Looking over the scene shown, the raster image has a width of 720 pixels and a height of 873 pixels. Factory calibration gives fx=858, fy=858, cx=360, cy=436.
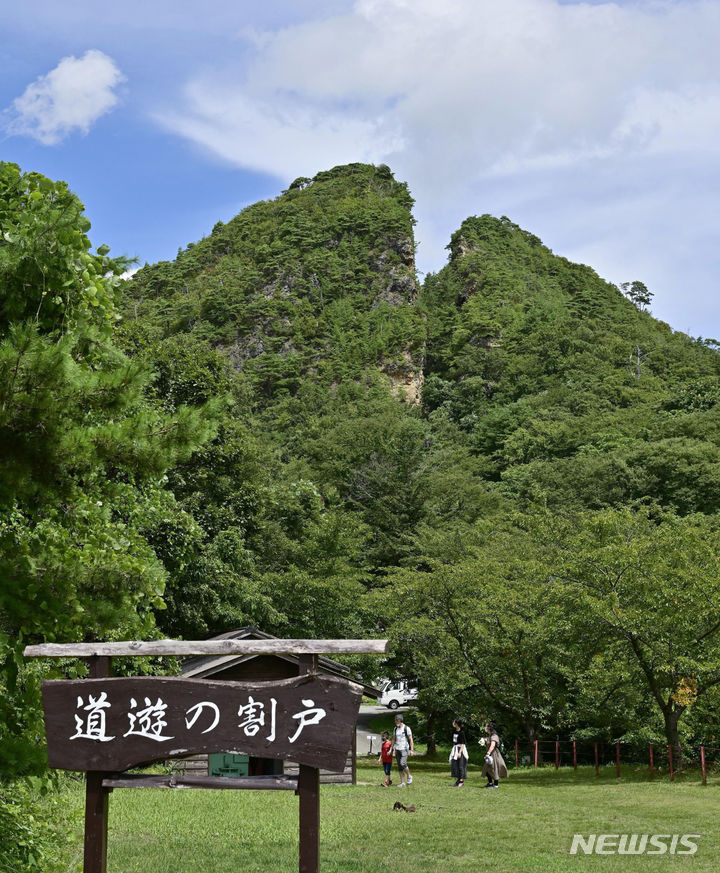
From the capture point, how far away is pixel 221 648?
5414 mm

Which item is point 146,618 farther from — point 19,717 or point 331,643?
point 331,643

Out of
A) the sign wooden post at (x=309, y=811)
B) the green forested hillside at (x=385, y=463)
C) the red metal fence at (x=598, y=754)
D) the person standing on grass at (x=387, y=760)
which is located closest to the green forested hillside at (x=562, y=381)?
the green forested hillside at (x=385, y=463)

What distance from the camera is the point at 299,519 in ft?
96.8

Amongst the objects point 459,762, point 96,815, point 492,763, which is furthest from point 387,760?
point 96,815

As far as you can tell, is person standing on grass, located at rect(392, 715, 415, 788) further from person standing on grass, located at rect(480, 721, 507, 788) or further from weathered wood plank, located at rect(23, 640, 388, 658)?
weathered wood plank, located at rect(23, 640, 388, 658)

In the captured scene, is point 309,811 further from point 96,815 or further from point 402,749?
point 402,749

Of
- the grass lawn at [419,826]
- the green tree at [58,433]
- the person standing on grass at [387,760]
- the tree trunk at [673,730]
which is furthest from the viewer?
the person standing on grass at [387,760]

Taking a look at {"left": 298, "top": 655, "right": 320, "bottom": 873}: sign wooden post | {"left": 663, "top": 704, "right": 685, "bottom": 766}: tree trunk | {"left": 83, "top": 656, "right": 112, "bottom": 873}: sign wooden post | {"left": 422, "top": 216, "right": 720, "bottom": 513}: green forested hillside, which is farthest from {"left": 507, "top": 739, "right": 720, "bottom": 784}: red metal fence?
{"left": 83, "top": 656, "right": 112, "bottom": 873}: sign wooden post

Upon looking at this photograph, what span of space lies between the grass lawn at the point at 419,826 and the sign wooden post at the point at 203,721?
8.69ft

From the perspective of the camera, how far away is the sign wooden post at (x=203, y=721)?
5355mm

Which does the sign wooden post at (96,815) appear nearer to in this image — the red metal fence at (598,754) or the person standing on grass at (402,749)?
the person standing on grass at (402,749)

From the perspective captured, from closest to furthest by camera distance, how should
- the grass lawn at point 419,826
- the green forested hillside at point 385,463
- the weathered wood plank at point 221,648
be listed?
the weathered wood plank at point 221,648 < the green forested hillside at point 385,463 < the grass lawn at point 419,826

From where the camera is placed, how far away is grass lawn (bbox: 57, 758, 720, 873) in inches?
384

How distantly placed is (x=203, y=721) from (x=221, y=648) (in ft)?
1.59
